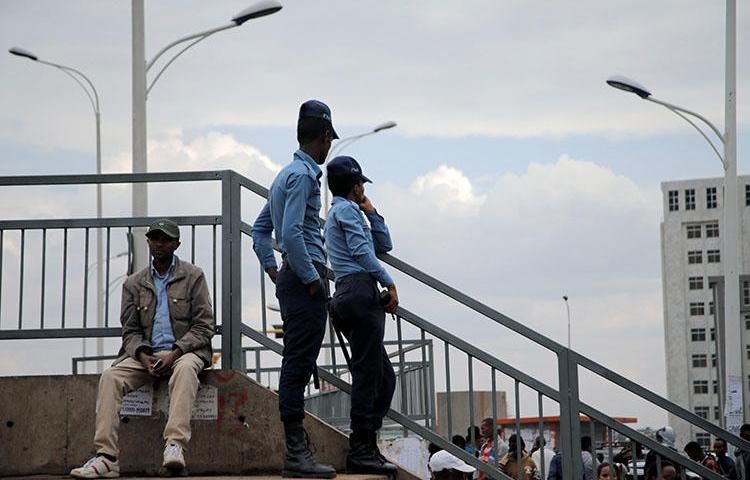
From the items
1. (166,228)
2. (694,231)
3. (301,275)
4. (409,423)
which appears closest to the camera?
(301,275)

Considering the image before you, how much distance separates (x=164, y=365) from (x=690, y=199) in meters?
122

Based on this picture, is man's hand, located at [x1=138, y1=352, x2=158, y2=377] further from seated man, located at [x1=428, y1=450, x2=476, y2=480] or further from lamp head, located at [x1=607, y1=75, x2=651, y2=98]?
lamp head, located at [x1=607, y1=75, x2=651, y2=98]

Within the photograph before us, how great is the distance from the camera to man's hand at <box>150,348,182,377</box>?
26.7ft

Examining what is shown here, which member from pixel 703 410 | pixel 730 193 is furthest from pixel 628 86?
pixel 703 410

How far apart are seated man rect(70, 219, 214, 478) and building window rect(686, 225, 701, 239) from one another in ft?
398

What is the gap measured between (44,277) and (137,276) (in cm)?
83

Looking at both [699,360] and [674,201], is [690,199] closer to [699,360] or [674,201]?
[674,201]

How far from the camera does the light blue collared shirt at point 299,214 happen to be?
7691 mm

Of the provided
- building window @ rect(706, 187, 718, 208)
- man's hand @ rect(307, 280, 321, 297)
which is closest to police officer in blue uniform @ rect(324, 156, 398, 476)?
man's hand @ rect(307, 280, 321, 297)

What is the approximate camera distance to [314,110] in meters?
7.94

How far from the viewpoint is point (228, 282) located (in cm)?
Answer: 898

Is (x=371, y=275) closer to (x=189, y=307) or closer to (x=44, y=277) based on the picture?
(x=189, y=307)

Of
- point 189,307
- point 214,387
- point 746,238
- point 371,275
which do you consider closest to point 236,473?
point 214,387

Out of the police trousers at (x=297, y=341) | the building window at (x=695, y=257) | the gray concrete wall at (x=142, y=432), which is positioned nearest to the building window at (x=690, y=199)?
the building window at (x=695, y=257)
